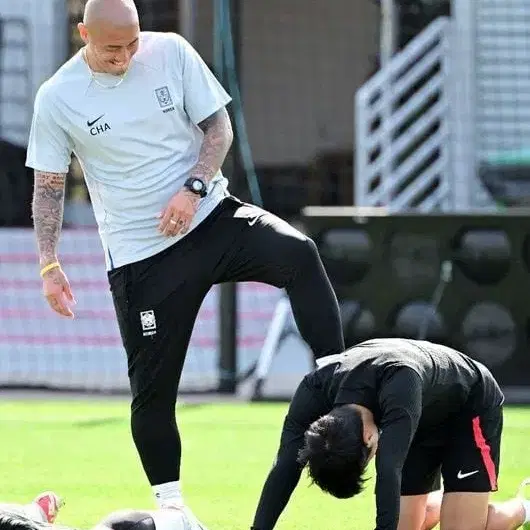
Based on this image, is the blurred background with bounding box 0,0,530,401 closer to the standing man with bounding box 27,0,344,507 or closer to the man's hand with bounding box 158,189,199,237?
the standing man with bounding box 27,0,344,507

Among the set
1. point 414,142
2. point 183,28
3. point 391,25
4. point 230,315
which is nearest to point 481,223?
point 230,315

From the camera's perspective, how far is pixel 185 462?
7.70m

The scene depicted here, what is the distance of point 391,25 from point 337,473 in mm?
10475

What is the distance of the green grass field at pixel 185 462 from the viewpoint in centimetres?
616

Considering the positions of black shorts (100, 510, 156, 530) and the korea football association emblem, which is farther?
the korea football association emblem

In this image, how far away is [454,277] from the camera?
10.6 meters

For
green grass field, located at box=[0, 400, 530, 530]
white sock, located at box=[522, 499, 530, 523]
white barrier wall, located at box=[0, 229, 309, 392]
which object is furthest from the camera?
white barrier wall, located at box=[0, 229, 309, 392]

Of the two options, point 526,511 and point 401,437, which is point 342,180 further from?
point 401,437

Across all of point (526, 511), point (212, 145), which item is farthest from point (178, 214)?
point (526, 511)

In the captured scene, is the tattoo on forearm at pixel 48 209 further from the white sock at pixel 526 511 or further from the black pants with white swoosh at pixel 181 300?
the white sock at pixel 526 511

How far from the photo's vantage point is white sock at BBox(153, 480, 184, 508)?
5.51m

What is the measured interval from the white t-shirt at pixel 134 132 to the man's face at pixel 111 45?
9 centimetres

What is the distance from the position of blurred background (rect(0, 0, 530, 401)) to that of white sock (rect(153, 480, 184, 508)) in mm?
5062

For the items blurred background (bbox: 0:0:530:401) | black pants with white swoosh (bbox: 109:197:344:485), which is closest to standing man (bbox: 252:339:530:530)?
black pants with white swoosh (bbox: 109:197:344:485)
